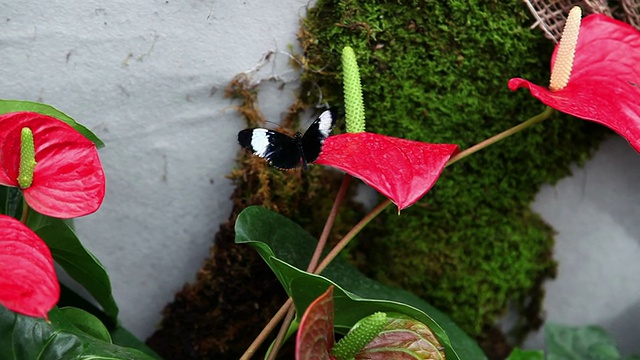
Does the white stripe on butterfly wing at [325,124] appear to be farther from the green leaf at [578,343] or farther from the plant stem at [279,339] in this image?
the green leaf at [578,343]

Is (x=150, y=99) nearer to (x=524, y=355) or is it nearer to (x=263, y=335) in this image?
(x=263, y=335)

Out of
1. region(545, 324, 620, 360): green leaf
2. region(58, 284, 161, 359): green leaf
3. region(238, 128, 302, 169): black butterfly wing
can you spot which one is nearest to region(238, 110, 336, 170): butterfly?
region(238, 128, 302, 169): black butterfly wing

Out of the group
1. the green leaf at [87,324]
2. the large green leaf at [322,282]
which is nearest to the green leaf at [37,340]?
the green leaf at [87,324]

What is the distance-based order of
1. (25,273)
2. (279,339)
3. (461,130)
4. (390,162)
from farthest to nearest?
(461,130) → (279,339) → (390,162) → (25,273)

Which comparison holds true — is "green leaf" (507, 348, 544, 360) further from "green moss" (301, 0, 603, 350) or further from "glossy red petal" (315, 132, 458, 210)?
"glossy red petal" (315, 132, 458, 210)

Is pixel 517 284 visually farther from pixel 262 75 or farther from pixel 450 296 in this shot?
pixel 262 75

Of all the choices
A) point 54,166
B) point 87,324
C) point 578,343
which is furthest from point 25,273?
point 578,343
